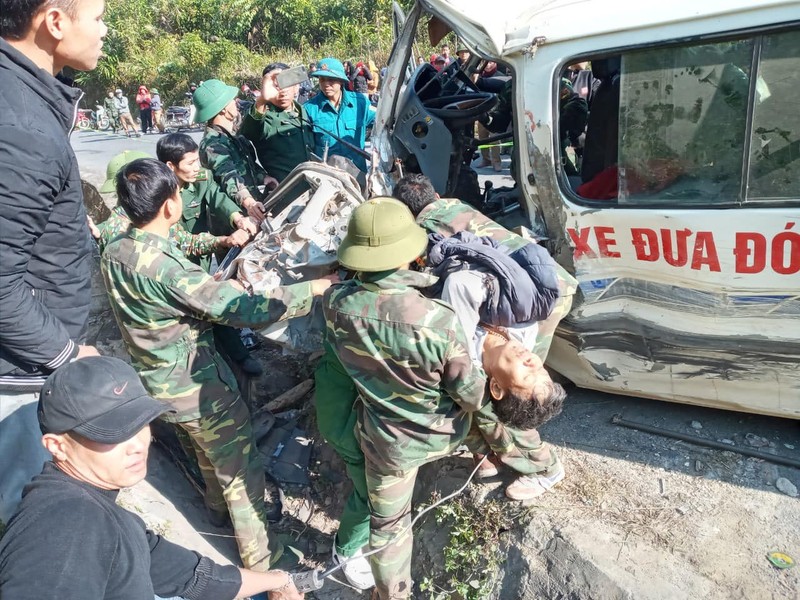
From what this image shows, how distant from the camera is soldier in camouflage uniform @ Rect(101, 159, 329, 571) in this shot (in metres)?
2.62

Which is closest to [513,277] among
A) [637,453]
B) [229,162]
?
[637,453]

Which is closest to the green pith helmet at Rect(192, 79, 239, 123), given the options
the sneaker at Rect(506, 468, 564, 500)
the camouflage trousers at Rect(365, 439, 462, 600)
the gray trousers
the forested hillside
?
the gray trousers

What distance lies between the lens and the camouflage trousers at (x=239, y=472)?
3.04 m

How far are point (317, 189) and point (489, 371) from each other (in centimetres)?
155

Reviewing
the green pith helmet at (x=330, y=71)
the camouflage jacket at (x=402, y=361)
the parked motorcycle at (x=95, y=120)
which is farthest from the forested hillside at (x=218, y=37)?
the camouflage jacket at (x=402, y=361)

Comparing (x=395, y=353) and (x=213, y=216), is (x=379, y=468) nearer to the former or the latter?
(x=395, y=353)

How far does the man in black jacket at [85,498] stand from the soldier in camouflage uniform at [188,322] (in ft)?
3.52

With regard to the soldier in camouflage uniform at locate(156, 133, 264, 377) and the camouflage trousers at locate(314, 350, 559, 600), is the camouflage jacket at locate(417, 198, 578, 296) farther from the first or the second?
the soldier in camouflage uniform at locate(156, 133, 264, 377)

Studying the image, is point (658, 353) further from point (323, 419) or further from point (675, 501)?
point (323, 419)

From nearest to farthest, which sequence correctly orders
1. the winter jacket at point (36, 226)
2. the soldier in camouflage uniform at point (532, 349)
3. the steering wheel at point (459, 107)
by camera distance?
the winter jacket at point (36, 226)
the soldier in camouflage uniform at point (532, 349)
the steering wheel at point (459, 107)

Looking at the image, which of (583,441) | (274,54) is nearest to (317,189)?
(583,441)

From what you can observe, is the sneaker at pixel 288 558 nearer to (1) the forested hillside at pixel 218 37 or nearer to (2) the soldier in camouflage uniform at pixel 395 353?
(2) the soldier in camouflage uniform at pixel 395 353

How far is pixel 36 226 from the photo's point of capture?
1826mm

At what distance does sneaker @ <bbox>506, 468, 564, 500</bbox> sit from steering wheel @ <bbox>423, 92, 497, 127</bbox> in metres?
2.11
